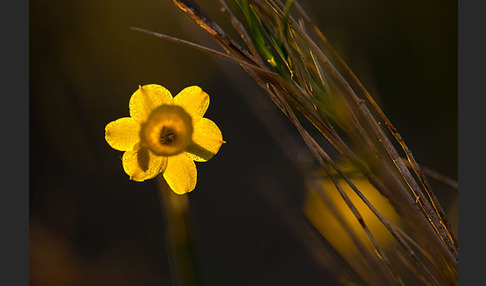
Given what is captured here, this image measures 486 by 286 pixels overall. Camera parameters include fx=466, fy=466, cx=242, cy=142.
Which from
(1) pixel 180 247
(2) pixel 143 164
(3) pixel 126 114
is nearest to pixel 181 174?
(2) pixel 143 164

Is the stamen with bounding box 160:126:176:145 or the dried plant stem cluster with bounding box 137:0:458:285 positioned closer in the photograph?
the dried plant stem cluster with bounding box 137:0:458:285

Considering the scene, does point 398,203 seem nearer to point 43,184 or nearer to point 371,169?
point 371,169

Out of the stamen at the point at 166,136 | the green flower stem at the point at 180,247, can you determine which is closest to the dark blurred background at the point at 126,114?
the stamen at the point at 166,136

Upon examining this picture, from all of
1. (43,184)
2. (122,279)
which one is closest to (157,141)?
(122,279)

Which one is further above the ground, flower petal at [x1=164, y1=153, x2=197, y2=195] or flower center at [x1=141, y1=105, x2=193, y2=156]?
flower center at [x1=141, y1=105, x2=193, y2=156]

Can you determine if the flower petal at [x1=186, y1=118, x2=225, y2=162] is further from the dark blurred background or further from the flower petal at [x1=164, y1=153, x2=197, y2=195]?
the dark blurred background

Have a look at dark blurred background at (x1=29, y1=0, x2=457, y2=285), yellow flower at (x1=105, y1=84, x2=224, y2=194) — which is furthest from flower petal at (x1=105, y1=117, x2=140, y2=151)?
dark blurred background at (x1=29, y1=0, x2=457, y2=285)

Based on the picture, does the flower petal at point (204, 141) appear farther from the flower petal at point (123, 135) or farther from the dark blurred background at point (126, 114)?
the dark blurred background at point (126, 114)
